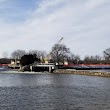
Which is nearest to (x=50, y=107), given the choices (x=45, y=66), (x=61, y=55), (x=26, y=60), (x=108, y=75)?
(x=108, y=75)

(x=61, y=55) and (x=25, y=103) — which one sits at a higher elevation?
(x=61, y=55)

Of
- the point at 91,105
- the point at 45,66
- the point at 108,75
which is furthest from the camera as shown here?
the point at 45,66

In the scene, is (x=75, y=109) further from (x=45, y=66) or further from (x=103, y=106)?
(x=45, y=66)

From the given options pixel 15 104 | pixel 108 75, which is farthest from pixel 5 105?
pixel 108 75

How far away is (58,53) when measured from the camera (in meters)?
168

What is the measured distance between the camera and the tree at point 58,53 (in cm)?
16862

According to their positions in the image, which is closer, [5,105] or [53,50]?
[5,105]

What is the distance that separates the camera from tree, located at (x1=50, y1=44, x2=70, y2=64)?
6639 inches

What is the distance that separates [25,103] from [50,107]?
3545 mm

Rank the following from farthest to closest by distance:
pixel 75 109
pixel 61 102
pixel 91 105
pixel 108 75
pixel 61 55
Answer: pixel 61 55 < pixel 108 75 < pixel 61 102 < pixel 91 105 < pixel 75 109

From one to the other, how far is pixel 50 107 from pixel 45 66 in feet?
367

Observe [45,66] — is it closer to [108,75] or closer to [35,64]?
[35,64]

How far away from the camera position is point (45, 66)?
13950 centimetres

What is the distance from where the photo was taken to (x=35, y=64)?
465 ft
